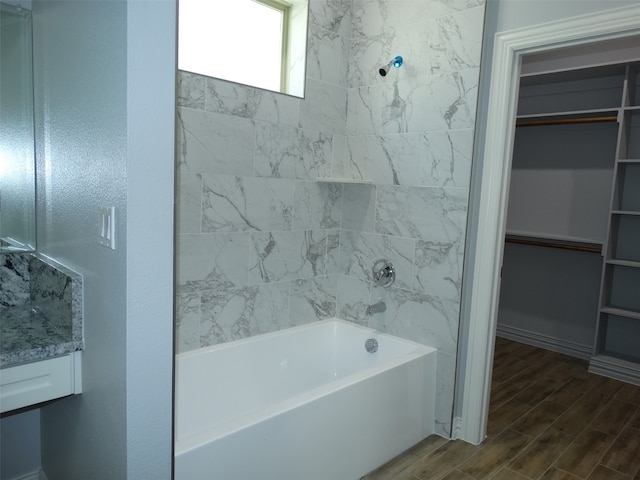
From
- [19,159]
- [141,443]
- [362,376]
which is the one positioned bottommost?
[362,376]

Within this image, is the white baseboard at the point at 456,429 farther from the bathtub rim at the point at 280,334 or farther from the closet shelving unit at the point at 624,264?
the closet shelving unit at the point at 624,264

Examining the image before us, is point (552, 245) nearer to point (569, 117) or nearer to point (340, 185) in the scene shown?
point (569, 117)

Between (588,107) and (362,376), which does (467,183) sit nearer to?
(362,376)

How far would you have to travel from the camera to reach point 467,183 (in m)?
2.40

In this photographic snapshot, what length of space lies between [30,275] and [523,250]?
13.0ft

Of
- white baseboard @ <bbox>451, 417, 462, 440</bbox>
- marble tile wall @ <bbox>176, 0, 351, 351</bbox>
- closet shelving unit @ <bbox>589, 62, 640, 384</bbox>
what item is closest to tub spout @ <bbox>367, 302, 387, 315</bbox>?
marble tile wall @ <bbox>176, 0, 351, 351</bbox>

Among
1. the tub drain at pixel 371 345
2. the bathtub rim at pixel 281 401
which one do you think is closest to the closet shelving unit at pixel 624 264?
the bathtub rim at pixel 281 401

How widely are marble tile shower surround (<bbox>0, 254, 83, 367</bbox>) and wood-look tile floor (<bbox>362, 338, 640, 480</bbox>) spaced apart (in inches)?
59.2

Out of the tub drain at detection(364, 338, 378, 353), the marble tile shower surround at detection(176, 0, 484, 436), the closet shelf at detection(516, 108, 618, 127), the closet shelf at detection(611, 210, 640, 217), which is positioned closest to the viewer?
the marble tile shower surround at detection(176, 0, 484, 436)

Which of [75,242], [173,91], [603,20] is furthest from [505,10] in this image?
[75,242]

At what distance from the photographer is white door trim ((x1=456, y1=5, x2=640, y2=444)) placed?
218 centimetres

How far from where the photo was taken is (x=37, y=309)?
1.79m

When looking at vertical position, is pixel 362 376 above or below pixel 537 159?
below

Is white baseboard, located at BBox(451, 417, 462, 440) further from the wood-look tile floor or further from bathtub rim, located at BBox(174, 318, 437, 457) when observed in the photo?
bathtub rim, located at BBox(174, 318, 437, 457)
